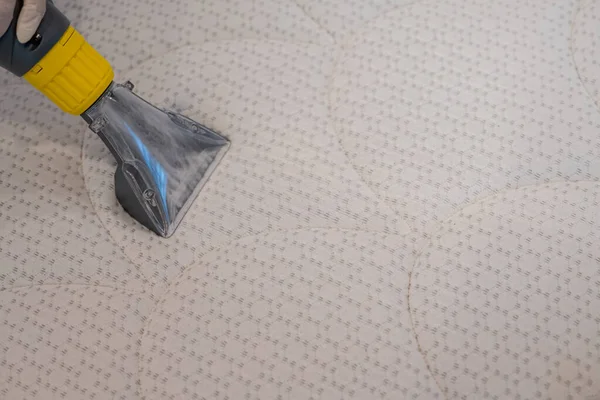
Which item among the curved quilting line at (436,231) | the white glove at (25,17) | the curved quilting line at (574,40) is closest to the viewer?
the white glove at (25,17)

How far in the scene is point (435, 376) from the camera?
1.99ft

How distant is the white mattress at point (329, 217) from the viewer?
24.4 inches

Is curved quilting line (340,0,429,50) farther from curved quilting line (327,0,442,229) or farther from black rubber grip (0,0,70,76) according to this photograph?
black rubber grip (0,0,70,76)

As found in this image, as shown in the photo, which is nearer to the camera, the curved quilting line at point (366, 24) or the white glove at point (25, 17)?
the white glove at point (25, 17)

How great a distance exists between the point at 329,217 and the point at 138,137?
217 mm

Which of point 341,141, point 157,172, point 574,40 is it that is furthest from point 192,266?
point 574,40

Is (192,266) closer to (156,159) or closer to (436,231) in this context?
(156,159)

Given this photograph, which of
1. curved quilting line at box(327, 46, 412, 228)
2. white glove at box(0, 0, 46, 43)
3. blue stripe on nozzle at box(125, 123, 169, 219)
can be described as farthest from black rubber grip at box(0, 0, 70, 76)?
curved quilting line at box(327, 46, 412, 228)

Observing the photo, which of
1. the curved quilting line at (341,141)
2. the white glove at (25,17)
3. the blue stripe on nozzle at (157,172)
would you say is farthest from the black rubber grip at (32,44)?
the curved quilting line at (341,141)

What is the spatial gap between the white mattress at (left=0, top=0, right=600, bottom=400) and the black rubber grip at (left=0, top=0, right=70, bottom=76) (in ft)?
0.62

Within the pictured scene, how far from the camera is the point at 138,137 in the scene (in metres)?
0.67

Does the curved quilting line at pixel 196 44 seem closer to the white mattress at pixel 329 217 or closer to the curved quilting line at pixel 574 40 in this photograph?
the white mattress at pixel 329 217

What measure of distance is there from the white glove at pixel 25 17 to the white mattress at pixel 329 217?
214mm

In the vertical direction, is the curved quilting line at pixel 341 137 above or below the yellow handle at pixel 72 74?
below
